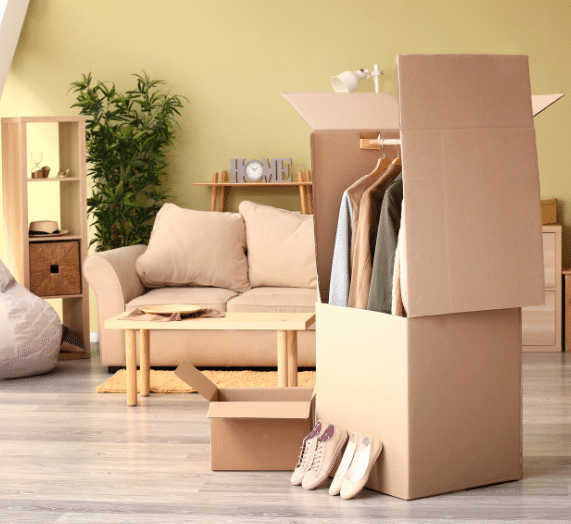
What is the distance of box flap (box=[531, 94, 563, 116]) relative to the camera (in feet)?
8.30

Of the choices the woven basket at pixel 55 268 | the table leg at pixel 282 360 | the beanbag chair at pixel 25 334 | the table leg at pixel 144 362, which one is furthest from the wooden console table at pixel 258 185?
the table leg at pixel 282 360

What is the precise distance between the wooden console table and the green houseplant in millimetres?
351

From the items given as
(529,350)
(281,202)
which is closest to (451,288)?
(529,350)

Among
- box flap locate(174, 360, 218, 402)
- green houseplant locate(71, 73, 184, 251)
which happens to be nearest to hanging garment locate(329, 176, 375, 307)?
box flap locate(174, 360, 218, 402)

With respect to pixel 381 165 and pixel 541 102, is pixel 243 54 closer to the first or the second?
pixel 381 165

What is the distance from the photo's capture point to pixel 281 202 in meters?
5.48

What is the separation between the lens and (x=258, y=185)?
17.7 ft

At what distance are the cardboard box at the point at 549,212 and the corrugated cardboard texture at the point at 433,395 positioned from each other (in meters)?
2.73

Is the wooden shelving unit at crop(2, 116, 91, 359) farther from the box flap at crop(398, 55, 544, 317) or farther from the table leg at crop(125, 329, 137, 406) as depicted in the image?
the box flap at crop(398, 55, 544, 317)

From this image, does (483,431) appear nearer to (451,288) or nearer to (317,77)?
(451,288)

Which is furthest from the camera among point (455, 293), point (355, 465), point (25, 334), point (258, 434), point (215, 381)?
point (25, 334)

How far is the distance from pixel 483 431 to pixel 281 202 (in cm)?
330

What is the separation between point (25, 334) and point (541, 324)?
124 inches

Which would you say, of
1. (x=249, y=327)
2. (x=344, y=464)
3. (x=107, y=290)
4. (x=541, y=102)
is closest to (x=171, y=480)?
(x=344, y=464)
